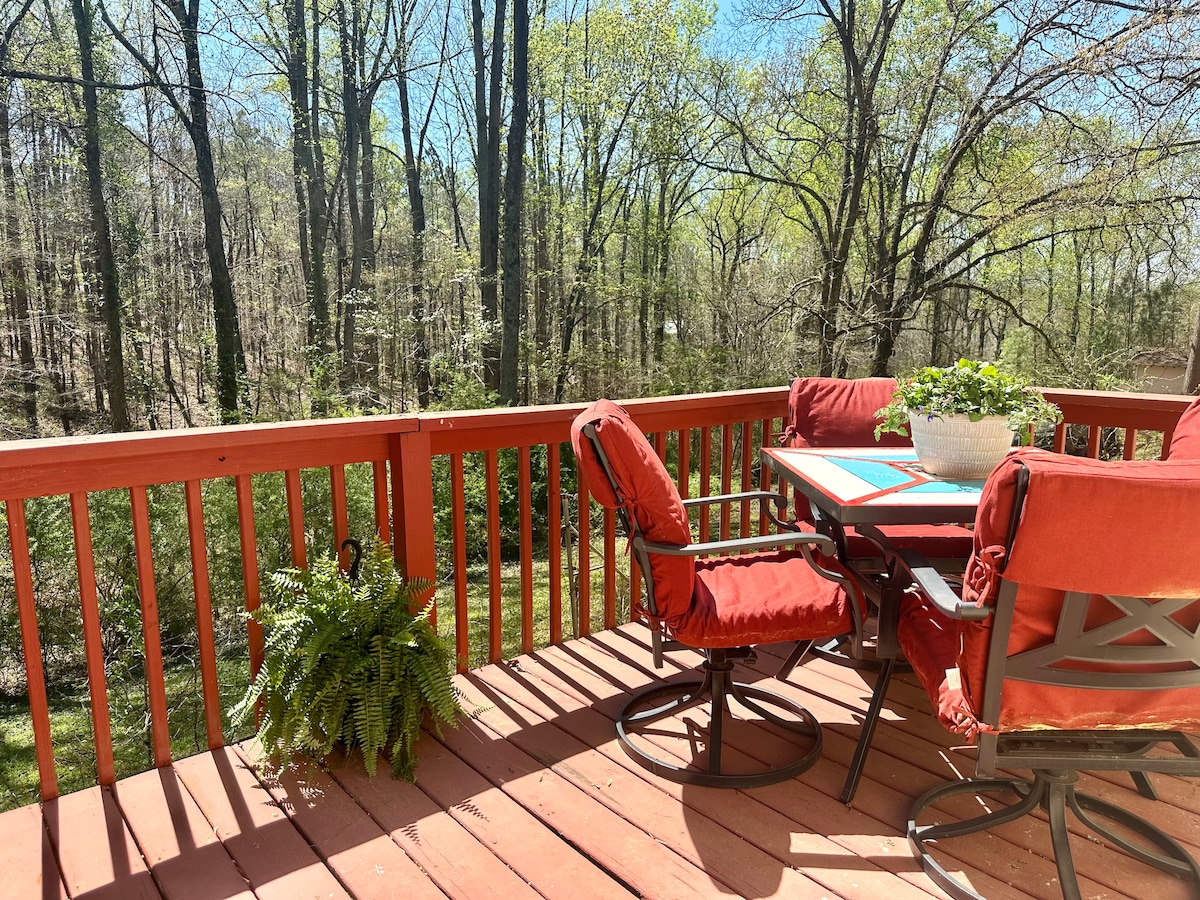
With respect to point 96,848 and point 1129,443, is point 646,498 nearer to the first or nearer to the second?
point 96,848

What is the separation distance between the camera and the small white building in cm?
968

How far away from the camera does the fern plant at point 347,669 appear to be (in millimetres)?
1946

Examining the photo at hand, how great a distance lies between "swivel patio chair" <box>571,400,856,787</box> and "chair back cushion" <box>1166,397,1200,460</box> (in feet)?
3.41

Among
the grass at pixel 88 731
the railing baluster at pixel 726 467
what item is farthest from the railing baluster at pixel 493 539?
the grass at pixel 88 731

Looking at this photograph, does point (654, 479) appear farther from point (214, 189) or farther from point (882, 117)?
point (214, 189)

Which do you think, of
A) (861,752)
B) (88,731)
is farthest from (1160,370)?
(88,731)

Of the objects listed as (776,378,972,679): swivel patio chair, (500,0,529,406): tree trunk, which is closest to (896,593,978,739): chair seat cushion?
(776,378,972,679): swivel patio chair

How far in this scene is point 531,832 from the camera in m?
1.78

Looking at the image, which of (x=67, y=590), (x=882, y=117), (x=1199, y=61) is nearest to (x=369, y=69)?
(x=882, y=117)

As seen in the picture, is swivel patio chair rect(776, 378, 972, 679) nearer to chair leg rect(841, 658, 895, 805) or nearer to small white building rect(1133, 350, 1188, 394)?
chair leg rect(841, 658, 895, 805)

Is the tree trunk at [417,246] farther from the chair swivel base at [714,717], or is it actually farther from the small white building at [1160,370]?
the small white building at [1160,370]

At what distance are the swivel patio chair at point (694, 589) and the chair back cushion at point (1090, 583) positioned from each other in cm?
53

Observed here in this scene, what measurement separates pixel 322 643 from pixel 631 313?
42.1 feet

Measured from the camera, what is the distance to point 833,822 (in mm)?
1811
